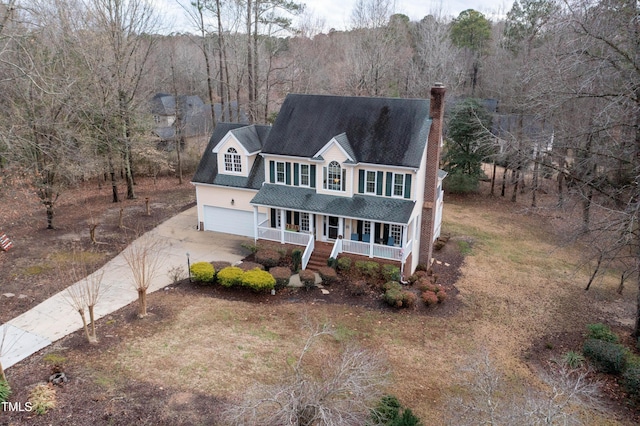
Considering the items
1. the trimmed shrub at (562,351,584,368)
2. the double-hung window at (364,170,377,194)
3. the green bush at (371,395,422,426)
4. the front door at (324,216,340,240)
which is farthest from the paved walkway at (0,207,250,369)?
the trimmed shrub at (562,351,584,368)

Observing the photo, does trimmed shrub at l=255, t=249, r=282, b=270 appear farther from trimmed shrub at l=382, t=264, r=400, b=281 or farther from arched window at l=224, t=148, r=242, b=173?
arched window at l=224, t=148, r=242, b=173

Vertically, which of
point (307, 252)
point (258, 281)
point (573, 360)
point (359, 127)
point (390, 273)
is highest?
point (359, 127)

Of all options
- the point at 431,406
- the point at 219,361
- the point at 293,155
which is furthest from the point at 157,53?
the point at 431,406

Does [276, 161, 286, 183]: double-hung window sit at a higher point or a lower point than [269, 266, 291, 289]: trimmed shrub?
higher

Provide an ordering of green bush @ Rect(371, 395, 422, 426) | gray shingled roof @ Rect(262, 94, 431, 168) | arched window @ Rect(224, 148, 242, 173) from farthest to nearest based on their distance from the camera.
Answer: arched window @ Rect(224, 148, 242, 173), gray shingled roof @ Rect(262, 94, 431, 168), green bush @ Rect(371, 395, 422, 426)

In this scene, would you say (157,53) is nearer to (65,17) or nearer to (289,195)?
(65,17)

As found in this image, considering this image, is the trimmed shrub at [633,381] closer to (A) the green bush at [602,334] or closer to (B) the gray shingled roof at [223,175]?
(A) the green bush at [602,334]

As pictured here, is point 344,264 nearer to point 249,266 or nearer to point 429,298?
point 429,298

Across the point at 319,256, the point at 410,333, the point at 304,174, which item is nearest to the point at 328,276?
the point at 319,256
